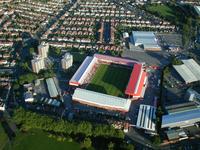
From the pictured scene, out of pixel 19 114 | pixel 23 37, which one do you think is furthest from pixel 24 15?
pixel 19 114

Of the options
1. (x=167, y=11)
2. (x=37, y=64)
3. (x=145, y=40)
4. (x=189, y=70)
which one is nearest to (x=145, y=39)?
(x=145, y=40)

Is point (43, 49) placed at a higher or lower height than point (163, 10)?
lower

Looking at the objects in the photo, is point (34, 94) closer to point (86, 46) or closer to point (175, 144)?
point (86, 46)

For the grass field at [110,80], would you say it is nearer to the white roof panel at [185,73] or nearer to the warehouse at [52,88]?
the warehouse at [52,88]

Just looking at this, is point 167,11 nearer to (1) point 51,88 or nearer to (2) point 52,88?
(2) point 52,88

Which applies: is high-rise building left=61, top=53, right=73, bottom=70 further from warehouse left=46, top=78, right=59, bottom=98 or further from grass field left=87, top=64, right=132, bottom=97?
grass field left=87, top=64, right=132, bottom=97

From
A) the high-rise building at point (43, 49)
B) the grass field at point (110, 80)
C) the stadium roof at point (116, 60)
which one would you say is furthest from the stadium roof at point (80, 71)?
the high-rise building at point (43, 49)
